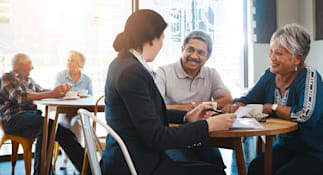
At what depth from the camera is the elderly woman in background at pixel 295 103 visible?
1.53m

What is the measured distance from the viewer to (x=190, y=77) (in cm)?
218

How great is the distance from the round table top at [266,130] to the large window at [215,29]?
2.78m

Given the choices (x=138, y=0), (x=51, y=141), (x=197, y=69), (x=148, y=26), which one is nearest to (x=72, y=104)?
(x=51, y=141)

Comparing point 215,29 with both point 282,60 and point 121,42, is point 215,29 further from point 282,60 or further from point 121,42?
point 121,42

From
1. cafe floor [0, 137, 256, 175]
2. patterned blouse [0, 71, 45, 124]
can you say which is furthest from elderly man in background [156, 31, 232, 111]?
patterned blouse [0, 71, 45, 124]

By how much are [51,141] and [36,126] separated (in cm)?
23

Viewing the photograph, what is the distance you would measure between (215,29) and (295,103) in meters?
3.03

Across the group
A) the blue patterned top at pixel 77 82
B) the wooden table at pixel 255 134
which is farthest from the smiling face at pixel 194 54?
the blue patterned top at pixel 77 82

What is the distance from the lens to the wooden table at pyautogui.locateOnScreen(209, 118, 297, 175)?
4.24 feet

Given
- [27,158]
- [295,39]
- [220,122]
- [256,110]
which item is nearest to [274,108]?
[256,110]

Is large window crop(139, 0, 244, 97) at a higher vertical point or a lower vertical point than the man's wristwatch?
higher

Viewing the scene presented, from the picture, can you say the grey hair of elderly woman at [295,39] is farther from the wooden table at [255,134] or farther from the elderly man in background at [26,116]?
the elderly man in background at [26,116]

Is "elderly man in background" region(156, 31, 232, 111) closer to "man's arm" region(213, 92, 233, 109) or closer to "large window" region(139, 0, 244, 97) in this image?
"man's arm" region(213, 92, 233, 109)

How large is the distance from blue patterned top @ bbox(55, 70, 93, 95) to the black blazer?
239 centimetres
